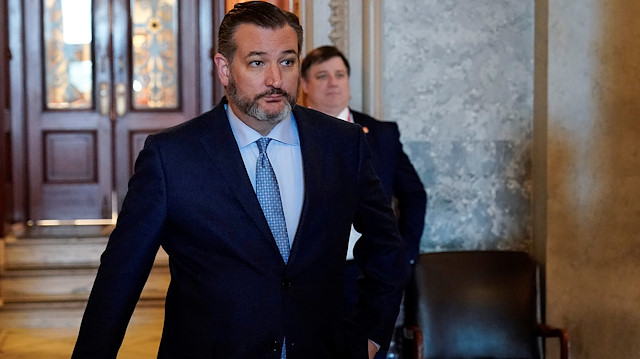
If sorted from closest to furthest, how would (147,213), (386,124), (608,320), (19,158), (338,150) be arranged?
(147,213) → (338,150) → (386,124) → (608,320) → (19,158)

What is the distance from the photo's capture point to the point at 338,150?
7.00 feet

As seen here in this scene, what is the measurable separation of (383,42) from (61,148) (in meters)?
4.41

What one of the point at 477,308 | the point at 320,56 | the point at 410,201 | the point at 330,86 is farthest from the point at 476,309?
the point at 320,56

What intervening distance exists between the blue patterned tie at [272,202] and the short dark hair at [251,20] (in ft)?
0.84

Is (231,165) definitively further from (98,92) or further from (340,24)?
(98,92)

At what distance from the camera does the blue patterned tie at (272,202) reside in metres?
2.01

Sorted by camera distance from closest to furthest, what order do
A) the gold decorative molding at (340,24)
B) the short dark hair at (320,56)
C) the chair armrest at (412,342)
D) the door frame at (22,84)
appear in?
the chair armrest at (412,342)
the short dark hair at (320,56)
the gold decorative molding at (340,24)
the door frame at (22,84)

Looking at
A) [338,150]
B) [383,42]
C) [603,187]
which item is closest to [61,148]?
[383,42]

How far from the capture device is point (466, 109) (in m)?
4.08

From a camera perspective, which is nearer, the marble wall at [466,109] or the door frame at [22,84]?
the marble wall at [466,109]

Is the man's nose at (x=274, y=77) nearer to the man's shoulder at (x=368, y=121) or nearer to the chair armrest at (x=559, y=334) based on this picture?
the man's shoulder at (x=368, y=121)

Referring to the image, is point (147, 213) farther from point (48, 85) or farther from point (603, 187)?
point (48, 85)

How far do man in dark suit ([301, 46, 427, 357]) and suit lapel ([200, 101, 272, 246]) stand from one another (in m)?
1.48

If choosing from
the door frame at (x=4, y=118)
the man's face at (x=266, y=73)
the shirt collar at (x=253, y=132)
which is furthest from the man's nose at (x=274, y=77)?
the door frame at (x=4, y=118)
